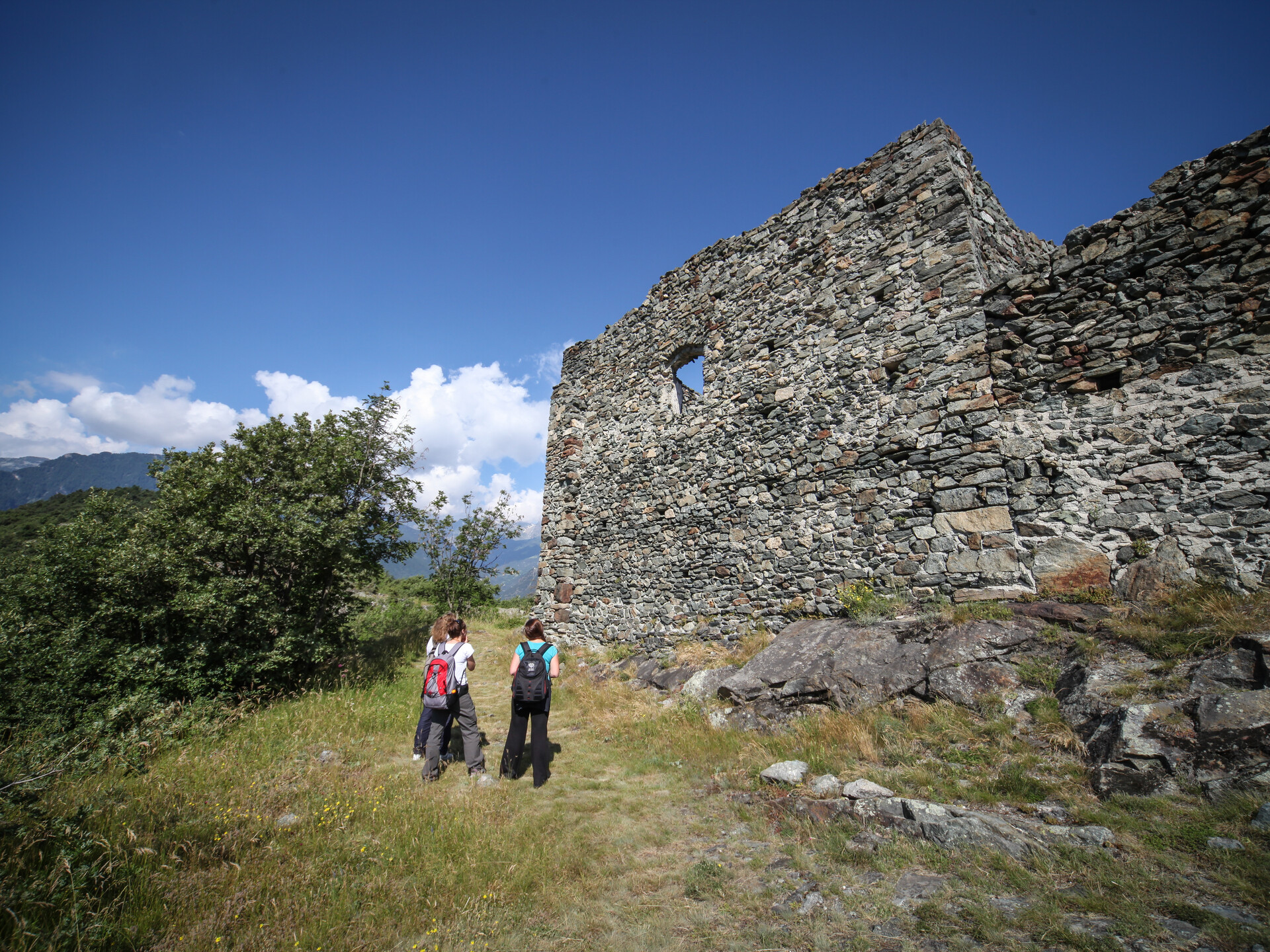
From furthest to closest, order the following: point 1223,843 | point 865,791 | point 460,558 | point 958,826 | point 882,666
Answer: point 460,558
point 882,666
point 865,791
point 958,826
point 1223,843

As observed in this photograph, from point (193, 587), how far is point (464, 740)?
5379 millimetres

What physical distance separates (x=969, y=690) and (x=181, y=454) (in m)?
12.8

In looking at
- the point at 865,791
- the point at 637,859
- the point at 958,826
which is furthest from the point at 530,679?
the point at 958,826

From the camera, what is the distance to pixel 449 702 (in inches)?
230

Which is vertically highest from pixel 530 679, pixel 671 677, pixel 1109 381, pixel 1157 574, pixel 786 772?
pixel 1109 381

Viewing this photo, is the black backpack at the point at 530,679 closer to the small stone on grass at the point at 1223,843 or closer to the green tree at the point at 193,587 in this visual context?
the green tree at the point at 193,587

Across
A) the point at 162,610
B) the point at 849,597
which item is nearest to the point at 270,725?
the point at 162,610

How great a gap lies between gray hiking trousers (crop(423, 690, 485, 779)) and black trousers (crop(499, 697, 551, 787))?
33 cm

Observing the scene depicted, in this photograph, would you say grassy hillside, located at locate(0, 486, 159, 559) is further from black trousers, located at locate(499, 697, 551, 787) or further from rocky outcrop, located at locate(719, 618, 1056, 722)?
rocky outcrop, located at locate(719, 618, 1056, 722)

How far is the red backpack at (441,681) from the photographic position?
5.80m

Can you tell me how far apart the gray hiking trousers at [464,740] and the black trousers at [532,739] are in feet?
1.09

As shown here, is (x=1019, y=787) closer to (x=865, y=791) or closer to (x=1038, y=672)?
(x=865, y=791)

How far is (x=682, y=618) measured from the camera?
→ 34.2 feet

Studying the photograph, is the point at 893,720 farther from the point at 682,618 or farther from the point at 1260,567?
the point at 682,618
